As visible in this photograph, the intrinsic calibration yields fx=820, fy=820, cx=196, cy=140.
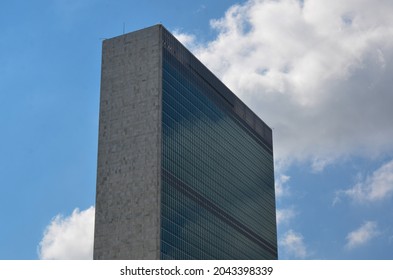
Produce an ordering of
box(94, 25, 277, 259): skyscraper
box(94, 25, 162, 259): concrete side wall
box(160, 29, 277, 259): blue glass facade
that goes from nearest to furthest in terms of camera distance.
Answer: box(94, 25, 162, 259): concrete side wall → box(94, 25, 277, 259): skyscraper → box(160, 29, 277, 259): blue glass facade

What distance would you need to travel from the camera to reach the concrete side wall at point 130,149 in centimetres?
15562

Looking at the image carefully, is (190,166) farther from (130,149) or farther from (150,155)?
(130,149)

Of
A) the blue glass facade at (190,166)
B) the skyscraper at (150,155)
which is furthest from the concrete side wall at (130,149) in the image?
the blue glass facade at (190,166)

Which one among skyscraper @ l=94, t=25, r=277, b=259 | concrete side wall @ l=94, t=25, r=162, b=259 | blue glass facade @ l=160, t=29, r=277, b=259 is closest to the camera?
concrete side wall @ l=94, t=25, r=162, b=259

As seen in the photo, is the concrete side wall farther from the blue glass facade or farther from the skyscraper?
the blue glass facade

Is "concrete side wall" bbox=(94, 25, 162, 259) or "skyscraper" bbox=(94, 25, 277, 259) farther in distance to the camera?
→ "skyscraper" bbox=(94, 25, 277, 259)

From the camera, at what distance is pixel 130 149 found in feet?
526

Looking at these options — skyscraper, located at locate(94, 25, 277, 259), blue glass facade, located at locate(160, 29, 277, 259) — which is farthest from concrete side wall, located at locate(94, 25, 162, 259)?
blue glass facade, located at locate(160, 29, 277, 259)

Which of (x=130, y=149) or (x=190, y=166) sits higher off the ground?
(x=190, y=166)

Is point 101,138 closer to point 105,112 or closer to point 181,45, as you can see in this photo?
point 105,112

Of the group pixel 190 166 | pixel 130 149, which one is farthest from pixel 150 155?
pixel 190 166

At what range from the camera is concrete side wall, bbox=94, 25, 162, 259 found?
155625 mm

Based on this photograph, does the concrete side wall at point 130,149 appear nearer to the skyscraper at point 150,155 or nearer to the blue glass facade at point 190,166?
the skyscraper at point 150,155
